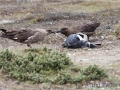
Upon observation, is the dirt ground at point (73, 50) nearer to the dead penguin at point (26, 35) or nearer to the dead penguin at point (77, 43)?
the dead penguin at point (77, 43)

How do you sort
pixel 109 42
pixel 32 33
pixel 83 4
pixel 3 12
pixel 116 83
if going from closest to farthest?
pixel 116 83
pixel 32 33
pixel 109 42
pixel 3 12
pixel 83 4

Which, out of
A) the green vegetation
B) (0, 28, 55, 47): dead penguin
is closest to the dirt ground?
the green vegetation

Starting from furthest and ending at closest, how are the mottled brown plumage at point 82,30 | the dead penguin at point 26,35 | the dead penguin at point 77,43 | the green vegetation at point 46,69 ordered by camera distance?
1. the mottled brown plumage at point 82,30
2. the dead penguin at point 77,43
3. the dead penguin at point 26,35
4. the green vegetation at point 46,69

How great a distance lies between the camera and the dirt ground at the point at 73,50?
868cm

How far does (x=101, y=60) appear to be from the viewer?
10617 millimetres

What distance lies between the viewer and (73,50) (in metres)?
13.0

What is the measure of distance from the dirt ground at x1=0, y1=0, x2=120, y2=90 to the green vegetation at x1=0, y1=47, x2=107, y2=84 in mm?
189

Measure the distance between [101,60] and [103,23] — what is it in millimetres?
8236

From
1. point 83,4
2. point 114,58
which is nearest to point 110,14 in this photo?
point 83,4

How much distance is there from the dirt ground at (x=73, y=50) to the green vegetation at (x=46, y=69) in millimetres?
189

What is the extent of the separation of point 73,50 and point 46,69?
3.95 meters

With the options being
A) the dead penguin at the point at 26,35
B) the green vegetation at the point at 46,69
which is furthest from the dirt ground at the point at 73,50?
the dead penguin at the point at 26,35

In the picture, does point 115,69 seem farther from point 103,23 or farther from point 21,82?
point 103,23

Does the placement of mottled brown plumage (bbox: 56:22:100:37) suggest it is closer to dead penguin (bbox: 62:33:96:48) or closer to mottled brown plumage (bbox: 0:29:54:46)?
dead penguin (bbox: 62:33:96:48)
